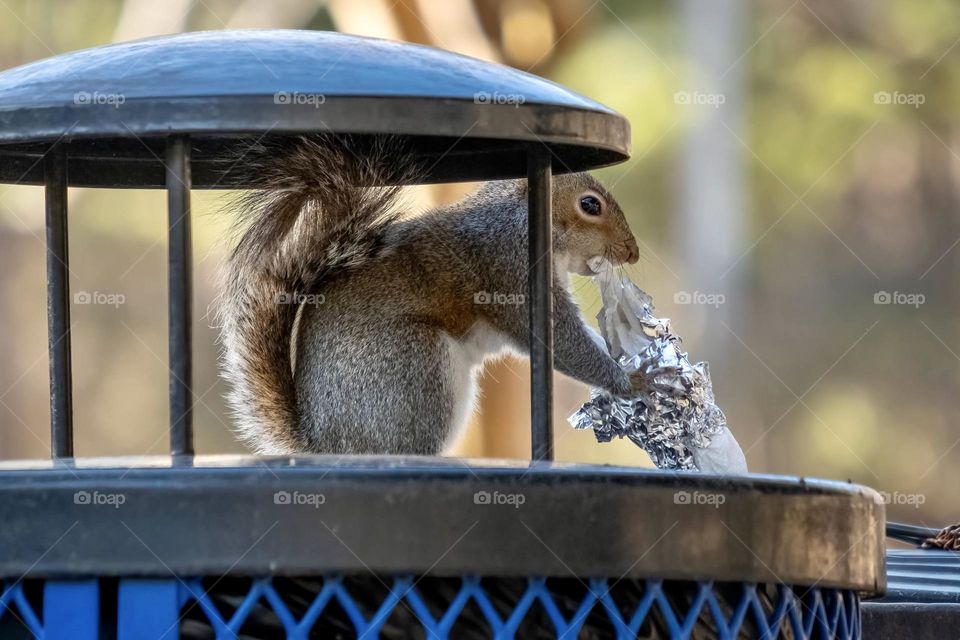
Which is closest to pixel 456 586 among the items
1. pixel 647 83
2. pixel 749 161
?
pixel 647 83

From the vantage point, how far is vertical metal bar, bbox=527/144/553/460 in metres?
1.42

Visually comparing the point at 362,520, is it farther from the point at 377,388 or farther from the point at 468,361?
the point at 468,361

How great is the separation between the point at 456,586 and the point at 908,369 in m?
10.1

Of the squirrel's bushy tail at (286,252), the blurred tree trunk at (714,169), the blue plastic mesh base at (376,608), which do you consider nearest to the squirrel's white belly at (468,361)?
the squirrel's bushy tail at (286,252)

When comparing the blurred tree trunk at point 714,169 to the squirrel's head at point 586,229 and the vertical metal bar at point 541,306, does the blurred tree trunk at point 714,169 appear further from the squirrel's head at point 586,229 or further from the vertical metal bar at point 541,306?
the vertical metal bar at point 541,306

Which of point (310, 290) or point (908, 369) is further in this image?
point (908, 369)

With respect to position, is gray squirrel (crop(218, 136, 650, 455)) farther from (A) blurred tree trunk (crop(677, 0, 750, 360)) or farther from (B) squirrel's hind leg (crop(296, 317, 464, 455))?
(A) blurred tree trunk (crop(677, 0, 750, 360))

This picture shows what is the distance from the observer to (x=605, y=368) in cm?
274

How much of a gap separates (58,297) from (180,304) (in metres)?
0.45

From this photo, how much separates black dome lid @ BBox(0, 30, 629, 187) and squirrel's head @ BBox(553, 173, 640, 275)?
5.34ft

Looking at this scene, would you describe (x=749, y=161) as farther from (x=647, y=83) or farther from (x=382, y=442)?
(x=382, y=442)

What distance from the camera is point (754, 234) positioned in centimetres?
1049

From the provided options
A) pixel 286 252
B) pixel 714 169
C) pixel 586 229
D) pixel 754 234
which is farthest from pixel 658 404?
pixel 754 234

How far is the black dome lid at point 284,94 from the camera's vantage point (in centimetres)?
111
